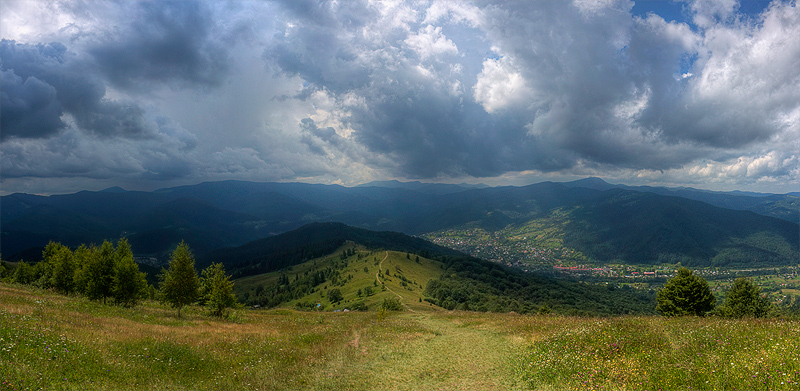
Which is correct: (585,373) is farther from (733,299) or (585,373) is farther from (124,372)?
(733,299)

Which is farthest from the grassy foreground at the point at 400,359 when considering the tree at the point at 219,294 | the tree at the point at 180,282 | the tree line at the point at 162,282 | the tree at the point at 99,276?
the tree at the point at 99,276

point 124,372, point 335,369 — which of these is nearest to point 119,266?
point 124,372

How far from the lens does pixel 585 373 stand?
42.8 ft

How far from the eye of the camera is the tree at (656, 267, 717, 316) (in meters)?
42.4

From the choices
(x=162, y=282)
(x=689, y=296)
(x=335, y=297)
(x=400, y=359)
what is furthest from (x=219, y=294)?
(x=335, y=297)

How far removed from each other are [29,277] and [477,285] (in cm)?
16463

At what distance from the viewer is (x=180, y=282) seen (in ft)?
108

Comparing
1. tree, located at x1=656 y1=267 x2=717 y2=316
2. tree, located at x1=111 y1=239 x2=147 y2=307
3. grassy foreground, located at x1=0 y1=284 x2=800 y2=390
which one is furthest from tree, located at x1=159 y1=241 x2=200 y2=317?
tree, located at x1=656 y1=267 x2=717 y2=316

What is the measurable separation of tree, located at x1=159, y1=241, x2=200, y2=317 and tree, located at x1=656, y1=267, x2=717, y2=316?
6110 centimetres

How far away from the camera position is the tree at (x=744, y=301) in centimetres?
4147

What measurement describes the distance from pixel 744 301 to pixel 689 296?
9451 millimetres

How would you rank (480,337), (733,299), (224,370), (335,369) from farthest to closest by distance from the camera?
(733,299)
(480,337)
(335,369)
(224,370)

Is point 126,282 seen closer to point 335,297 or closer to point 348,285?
point 335,297

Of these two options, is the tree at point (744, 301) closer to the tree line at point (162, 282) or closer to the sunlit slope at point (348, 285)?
the tree line at point (162, 282)
